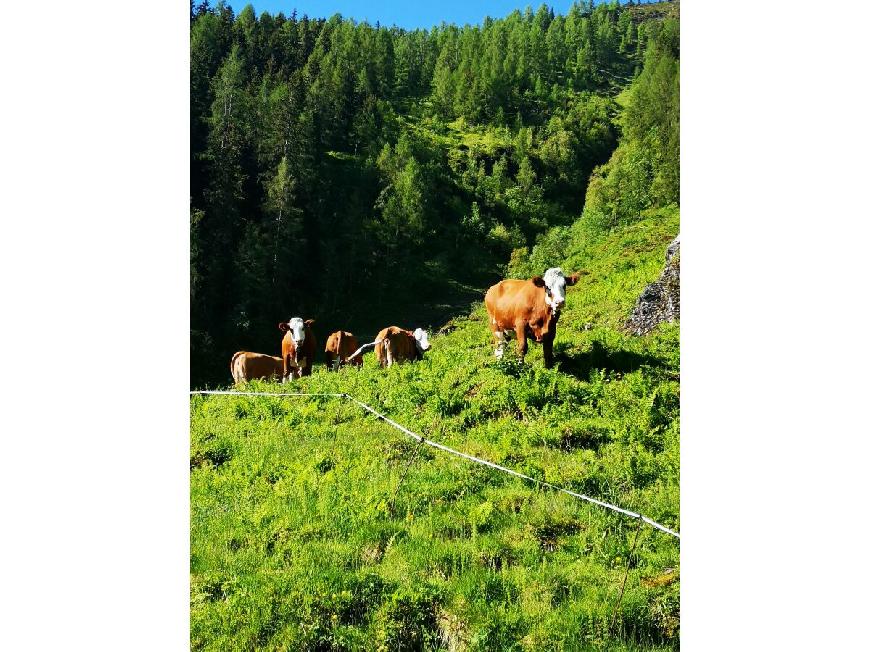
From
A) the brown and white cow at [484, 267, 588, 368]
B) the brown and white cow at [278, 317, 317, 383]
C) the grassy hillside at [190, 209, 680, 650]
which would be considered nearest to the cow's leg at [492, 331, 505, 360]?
the brown and white cow at [484, 267, 588, 368]

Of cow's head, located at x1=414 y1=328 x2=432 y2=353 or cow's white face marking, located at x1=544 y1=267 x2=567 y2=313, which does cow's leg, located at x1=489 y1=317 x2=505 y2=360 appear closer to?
cow's white face marking, located at x1=544 y1=267 x2=567 y2=313

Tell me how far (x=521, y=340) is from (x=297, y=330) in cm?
585

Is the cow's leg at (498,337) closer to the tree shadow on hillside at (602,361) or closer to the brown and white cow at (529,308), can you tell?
the brown and white cow at (529,308)

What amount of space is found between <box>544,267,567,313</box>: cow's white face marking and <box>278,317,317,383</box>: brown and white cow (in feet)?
20.2

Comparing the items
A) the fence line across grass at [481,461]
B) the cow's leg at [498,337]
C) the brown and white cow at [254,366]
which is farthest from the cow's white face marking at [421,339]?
the fence line across grass at [481,461]

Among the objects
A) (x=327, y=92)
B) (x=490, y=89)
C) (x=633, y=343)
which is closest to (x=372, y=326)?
(x=490, y=89)

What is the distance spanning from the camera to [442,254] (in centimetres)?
1325

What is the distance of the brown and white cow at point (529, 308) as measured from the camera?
27.9ft

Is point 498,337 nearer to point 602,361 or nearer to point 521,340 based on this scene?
point 521,340

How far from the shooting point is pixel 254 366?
51.2 ft

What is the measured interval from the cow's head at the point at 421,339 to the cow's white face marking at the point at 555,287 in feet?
18.8

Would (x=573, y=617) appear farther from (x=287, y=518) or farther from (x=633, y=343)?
(x=633, y=343)
